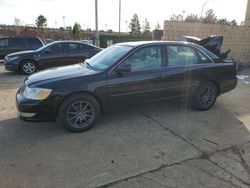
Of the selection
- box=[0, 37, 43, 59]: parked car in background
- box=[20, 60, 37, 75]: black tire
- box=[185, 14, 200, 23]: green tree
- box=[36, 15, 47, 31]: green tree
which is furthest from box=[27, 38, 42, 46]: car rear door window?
box=[36, 15, 47, 31]: green tree

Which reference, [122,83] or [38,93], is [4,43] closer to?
[38,93]

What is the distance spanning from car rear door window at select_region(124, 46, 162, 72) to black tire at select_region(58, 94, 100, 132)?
98 cm

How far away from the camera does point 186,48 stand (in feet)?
16.8

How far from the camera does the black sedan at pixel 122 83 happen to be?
13.1 feet

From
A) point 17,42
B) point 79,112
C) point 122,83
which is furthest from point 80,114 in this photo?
point 17,42

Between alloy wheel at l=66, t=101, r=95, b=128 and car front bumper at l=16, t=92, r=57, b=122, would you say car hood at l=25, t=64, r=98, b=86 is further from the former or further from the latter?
alloy wheel at l=66, t=101, r=95, b=128

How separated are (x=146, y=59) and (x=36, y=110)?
2185 millimetres

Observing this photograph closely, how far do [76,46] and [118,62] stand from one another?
6.58 m

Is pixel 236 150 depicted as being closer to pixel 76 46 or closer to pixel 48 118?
pixel 48 118

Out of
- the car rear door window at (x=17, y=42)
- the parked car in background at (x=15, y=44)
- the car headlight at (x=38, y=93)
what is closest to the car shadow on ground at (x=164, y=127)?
the car headlight at (x=38, y=93)

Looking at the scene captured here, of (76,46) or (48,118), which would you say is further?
(76,46)

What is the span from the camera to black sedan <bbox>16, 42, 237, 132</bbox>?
4.00 meters

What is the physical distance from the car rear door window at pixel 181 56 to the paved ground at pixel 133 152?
1.09 meters

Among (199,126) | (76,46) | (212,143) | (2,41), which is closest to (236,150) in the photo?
(212,143)
